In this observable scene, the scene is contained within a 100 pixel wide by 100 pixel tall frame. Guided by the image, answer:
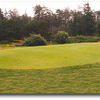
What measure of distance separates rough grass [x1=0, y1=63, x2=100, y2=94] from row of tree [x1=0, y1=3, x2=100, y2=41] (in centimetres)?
280

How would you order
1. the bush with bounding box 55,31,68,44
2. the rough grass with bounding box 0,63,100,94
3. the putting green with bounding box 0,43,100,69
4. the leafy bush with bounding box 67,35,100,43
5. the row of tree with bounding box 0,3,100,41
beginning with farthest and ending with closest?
the leafy bush with bounding box 67,35,100,43 → the bush with bounding box 55,31,68,44 → the row of tree with bounding box 0,3,100,41 → the putting green with bounding box 0,43,100,69 → the rough grass with bounding box 0,63,100,94

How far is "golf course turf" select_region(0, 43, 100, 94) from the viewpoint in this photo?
3.50 meters

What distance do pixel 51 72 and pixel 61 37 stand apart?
11.9 feet

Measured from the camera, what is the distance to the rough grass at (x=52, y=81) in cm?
343

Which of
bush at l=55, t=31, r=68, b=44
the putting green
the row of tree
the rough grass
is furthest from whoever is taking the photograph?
bush at l=55, t=31, r=68, b=44

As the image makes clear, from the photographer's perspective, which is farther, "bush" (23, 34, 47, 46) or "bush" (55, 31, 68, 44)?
"bush" (23, 34, 47, 46)

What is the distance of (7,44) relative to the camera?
305 inches

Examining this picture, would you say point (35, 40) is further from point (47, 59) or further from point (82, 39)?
point (47, 59)

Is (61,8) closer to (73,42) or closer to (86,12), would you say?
(86,12)

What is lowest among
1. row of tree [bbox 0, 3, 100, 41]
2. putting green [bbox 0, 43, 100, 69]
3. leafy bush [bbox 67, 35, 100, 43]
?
putting green [bbox 0, 43, 100, 69]

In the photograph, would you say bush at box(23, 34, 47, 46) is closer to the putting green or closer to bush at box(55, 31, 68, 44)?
bush at box(55, 31, 68, 44)

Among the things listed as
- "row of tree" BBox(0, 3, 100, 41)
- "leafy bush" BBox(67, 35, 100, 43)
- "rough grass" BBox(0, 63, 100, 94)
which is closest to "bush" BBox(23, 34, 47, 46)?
"row of tree" BBox(0, 3, 100, 41)

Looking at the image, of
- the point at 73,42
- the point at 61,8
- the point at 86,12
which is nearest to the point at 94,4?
the point at 86,12

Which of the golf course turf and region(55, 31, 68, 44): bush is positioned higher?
region(55, 31, 68, 44): bush
